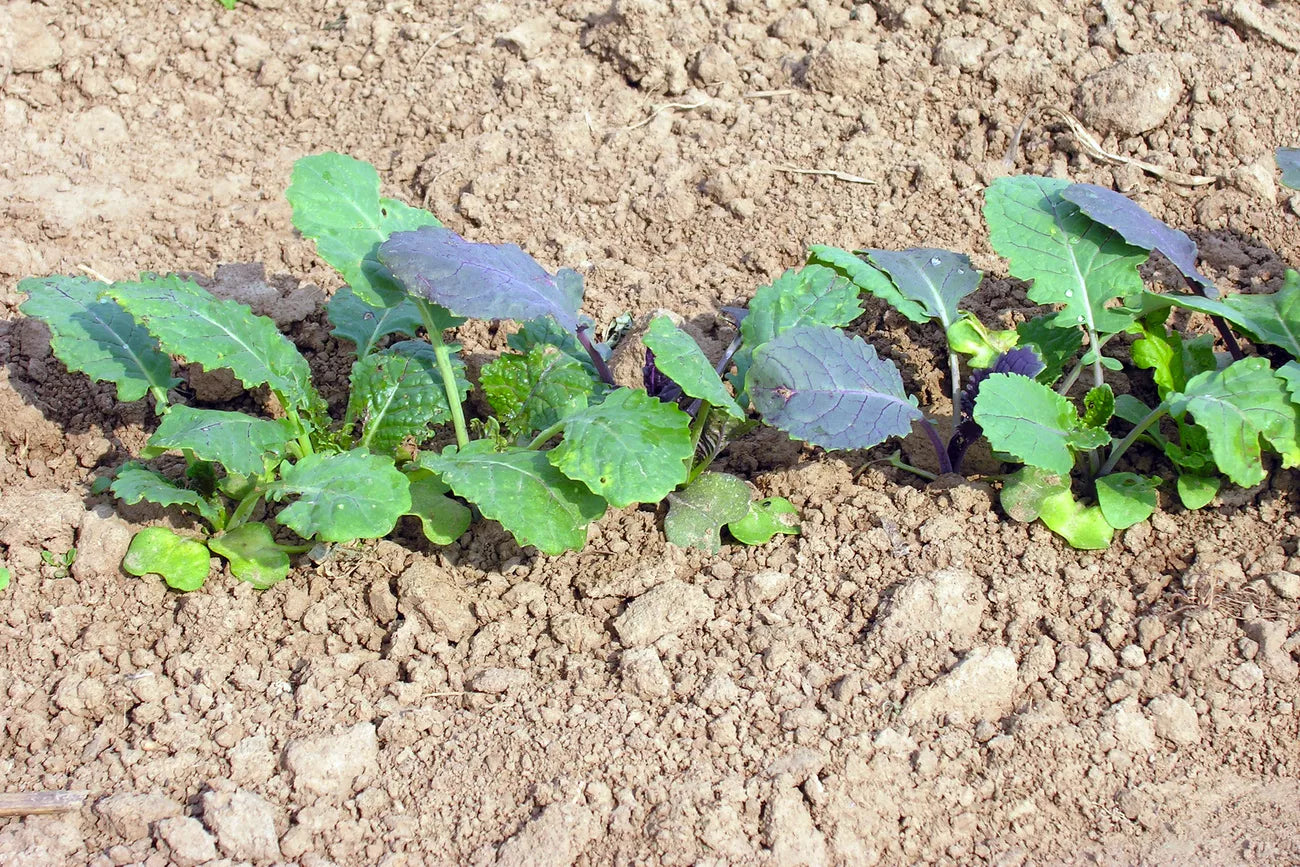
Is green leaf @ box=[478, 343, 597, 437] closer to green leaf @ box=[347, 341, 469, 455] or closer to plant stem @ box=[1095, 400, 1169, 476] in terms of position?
green leaf @ box=[347, 341, 469, 455]

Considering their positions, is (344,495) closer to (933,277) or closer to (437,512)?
(437,512)

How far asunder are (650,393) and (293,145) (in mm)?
1887

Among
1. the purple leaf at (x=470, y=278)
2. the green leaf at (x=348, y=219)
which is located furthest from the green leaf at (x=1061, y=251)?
the green leaf at (x=348, y=219)

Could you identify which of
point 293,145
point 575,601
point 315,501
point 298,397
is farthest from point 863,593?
point 293,145

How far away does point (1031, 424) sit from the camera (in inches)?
110

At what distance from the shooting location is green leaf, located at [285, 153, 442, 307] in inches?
113

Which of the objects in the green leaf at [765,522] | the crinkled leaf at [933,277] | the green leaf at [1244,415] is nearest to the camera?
the green leaf at [1244,415]

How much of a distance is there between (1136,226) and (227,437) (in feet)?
7.59

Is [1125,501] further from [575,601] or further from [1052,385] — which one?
[575,601]

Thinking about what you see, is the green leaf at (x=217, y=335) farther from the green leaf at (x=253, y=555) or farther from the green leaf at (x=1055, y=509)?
the green leaf at (x=1055, y=509)

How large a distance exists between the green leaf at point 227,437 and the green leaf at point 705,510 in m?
0.96

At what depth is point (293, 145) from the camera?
419 centimetres

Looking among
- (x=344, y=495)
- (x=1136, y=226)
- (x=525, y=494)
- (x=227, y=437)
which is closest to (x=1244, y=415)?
(x=1136, y=226)

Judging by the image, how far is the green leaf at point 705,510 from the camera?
2.86 m
